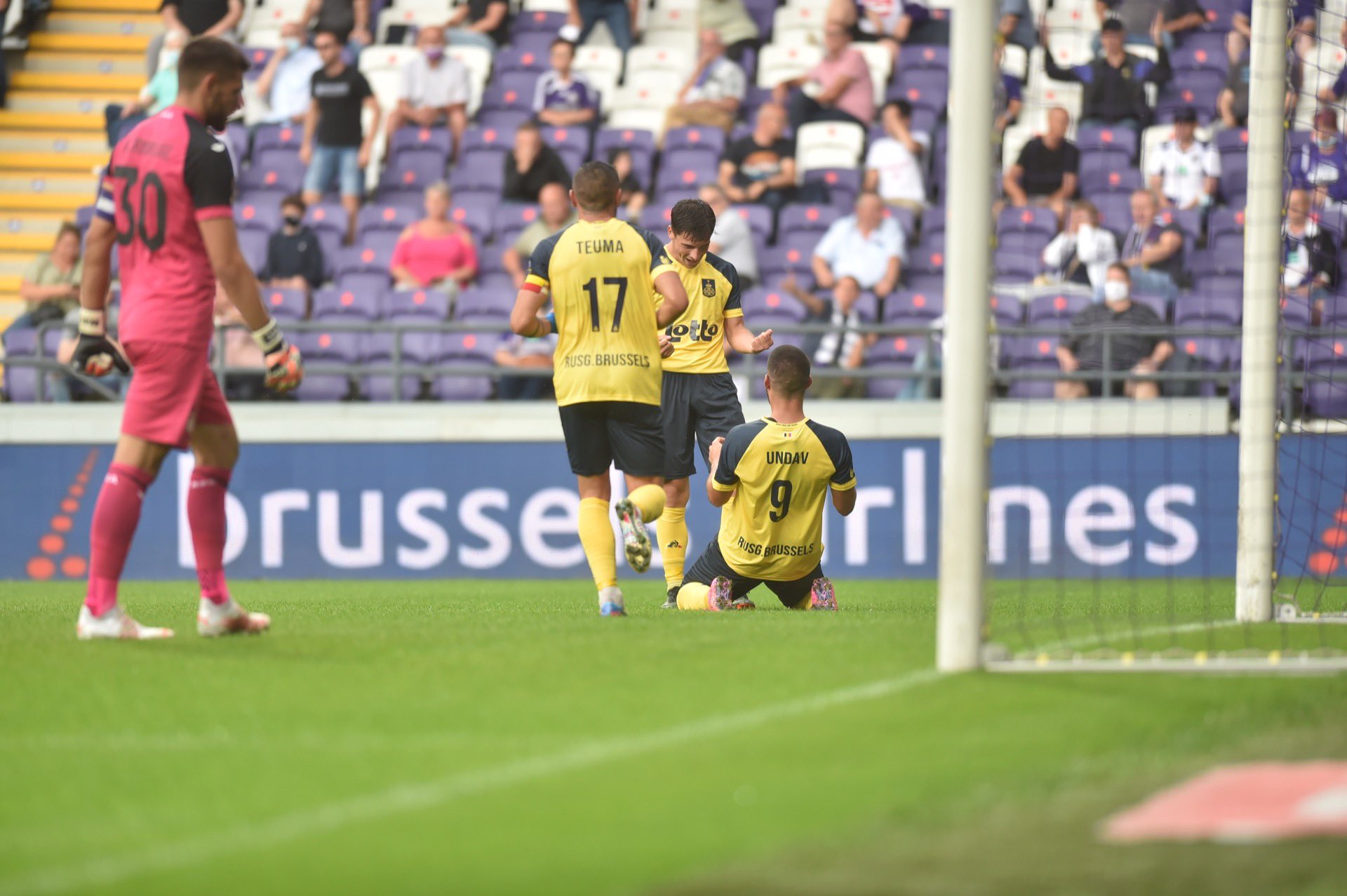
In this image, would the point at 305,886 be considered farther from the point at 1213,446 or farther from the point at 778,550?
the point at 1213,446

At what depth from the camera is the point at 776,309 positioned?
14133 millimetres

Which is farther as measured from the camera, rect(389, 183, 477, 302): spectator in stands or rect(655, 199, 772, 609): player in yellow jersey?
rect(389, 183, 477, 302): spectator in stands

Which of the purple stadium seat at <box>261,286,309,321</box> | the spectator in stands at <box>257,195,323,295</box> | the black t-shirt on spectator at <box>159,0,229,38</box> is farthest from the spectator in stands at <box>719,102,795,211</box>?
the black t-shirt on spectator at <box>159,0,229,38</box>

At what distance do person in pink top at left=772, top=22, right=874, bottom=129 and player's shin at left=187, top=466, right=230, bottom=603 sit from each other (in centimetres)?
1092

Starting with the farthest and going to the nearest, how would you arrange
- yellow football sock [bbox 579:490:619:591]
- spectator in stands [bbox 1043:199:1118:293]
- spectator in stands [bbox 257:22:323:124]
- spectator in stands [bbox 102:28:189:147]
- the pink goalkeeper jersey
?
spectator in stands [bbox 257:22:323:124] → spectator in stands [bbox 102:28:189:147] → spectator in stands [bbox 1043:199:1118:293] → yellow football sock [bbox 579:490:619:591] → the pink goalkeeper jersey

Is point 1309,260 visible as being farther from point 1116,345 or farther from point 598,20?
point 598,20

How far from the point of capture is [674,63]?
17922 millimetres

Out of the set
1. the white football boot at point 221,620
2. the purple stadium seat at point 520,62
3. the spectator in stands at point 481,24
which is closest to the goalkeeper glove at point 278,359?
the white football boot at point 221,620

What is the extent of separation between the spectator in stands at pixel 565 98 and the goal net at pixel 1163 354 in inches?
159

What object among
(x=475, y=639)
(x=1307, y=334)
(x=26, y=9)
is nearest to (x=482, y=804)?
(x=475, y=639)

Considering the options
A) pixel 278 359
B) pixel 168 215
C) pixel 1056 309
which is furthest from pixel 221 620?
pixel 1056 309

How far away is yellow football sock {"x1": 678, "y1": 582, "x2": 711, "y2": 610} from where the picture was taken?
8.04 metres

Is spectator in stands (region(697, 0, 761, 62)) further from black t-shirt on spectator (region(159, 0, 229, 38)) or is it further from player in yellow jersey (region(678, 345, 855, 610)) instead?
player in yellow jersey (region(678, 345, 855, 610))

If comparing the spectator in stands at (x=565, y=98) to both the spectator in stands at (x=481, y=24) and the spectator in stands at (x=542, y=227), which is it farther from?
the spectator in stands at (x=542, y=227)
